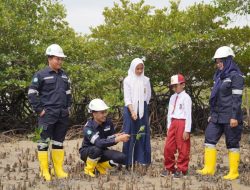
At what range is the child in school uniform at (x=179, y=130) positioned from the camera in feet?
21.3

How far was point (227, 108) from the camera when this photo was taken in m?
6.42

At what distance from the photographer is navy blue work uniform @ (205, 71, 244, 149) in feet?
20.7

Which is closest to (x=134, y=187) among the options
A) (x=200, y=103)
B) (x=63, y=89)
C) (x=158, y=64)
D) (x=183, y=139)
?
(x=183, y=139)

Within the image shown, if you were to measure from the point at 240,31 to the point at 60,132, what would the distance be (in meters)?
5.57

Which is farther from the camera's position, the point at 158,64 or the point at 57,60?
the point at 158,64

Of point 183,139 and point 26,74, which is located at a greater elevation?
point 26,74

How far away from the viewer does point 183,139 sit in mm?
6488

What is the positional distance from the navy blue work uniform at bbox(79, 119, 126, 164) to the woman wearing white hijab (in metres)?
0.29

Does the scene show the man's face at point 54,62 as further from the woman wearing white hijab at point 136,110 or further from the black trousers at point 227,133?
the black trousers at point 227,133

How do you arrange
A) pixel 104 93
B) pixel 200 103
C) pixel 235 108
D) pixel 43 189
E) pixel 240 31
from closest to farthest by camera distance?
pixel 43 189 → pixel 235 108 → pixel 240 31 → pixel 104 93 → pixel 200 103

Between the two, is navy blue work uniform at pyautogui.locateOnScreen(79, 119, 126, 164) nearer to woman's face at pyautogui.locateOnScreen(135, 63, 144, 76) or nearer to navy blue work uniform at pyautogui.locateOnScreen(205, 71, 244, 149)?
woman's face at pyautogui.locateOnScreen(135, 63, 144, 76)

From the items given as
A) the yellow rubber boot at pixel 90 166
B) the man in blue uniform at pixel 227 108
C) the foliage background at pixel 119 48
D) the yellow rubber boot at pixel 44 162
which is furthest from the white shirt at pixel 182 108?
the foliage background at pixel 119 48

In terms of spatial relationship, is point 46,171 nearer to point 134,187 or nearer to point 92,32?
point 134,187

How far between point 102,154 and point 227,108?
1797 millimetres
